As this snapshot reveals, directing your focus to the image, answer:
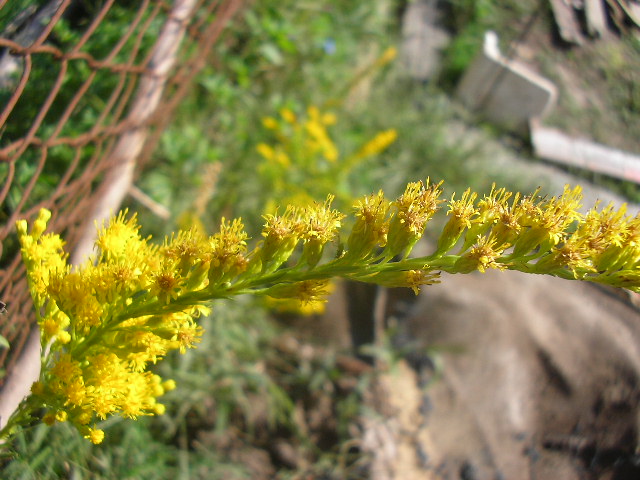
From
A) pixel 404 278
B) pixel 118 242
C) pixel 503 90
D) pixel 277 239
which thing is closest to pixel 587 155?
pixel 404 278

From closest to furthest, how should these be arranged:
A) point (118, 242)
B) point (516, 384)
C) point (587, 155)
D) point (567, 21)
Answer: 1. point (118, 242)
2. point (567, 21)
3. point (587, 155)
4. point (516, 384)

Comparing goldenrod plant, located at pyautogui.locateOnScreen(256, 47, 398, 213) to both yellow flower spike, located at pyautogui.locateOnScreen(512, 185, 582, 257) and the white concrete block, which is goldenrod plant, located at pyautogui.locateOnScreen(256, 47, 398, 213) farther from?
yellow flower spike, located at pyautogui.locateOnScreen(512, 185, 582, 257)

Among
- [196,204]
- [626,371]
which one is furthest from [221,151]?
[626,371]

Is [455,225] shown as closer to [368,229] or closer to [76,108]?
[368,229]

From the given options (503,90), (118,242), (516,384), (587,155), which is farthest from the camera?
(503,90)

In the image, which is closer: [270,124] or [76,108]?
[76,108]

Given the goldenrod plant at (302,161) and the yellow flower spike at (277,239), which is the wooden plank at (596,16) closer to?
the yellow flower spike at (277,239)
